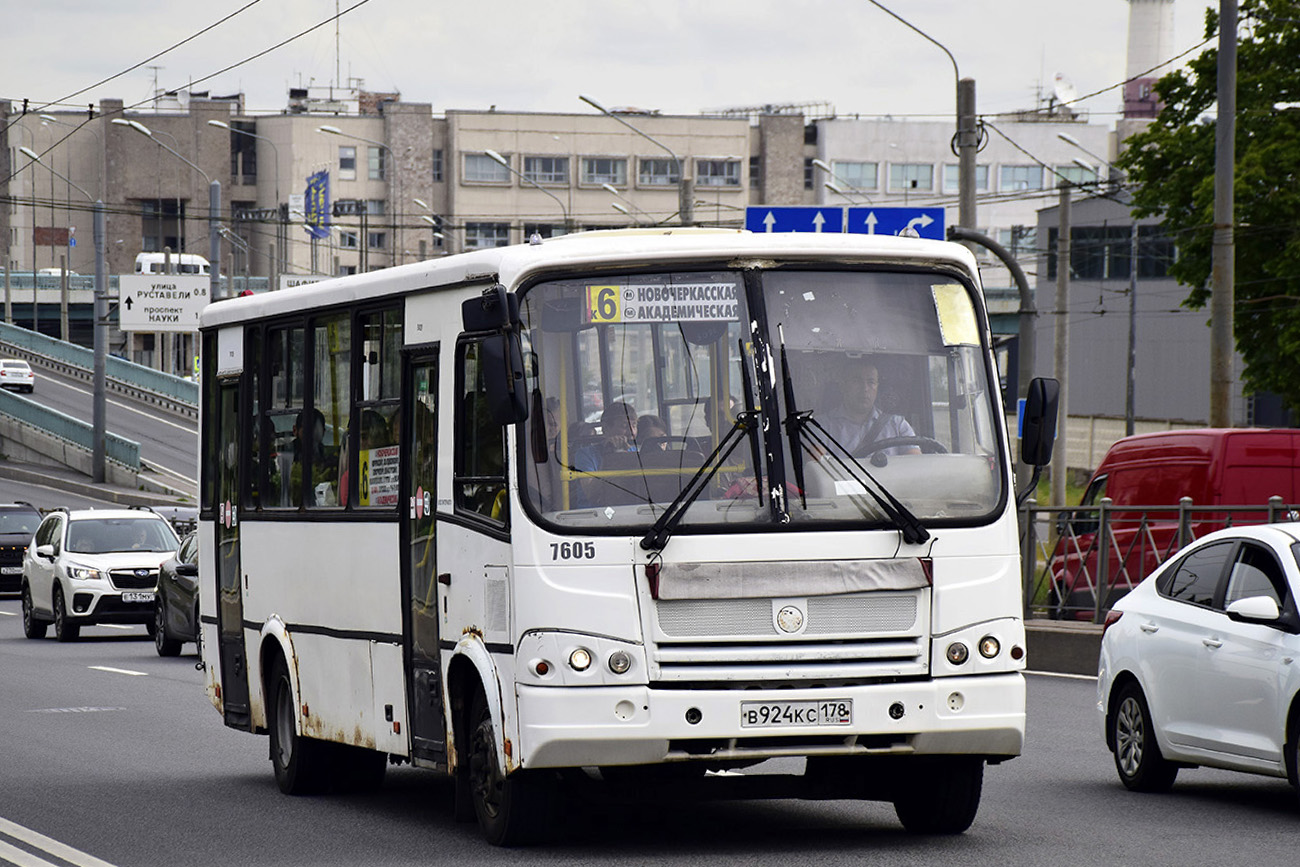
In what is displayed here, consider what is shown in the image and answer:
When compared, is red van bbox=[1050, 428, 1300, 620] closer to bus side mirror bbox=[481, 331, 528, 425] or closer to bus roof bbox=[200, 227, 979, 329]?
bus roof bbox=[200, 227, 979, 329]

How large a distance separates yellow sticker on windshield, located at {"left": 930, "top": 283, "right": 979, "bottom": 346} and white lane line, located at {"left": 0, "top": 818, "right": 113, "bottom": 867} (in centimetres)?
409

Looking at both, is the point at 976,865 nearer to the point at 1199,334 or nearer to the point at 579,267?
the point at 579,267

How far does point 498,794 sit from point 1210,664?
378cm

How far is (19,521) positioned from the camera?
40.8 meters

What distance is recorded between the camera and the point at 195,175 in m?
136

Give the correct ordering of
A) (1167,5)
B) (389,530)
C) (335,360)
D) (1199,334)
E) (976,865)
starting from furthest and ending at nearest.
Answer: (1167,5), (1199,334), (335,360), (389,530), (976,865)

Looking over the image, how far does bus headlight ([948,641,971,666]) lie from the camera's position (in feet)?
30.3

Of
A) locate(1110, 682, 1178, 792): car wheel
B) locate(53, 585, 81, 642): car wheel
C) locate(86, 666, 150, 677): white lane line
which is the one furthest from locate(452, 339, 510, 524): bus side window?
locate(53, 585, 81, 642): car wheel

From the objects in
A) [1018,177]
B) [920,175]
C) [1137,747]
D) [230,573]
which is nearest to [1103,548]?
[1137,747]

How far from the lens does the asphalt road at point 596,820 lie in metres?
9.59

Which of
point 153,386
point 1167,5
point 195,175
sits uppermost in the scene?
point 1167,5

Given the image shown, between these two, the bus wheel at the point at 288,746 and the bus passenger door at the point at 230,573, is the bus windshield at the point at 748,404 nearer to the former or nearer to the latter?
the bus wheel at the point at 288,746

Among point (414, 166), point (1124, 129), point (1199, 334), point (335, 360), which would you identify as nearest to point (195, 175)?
point (414, 166)

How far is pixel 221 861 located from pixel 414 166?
408 ft
